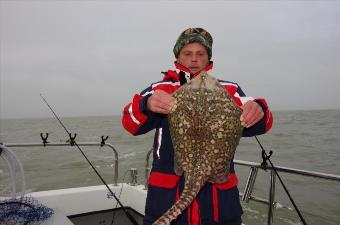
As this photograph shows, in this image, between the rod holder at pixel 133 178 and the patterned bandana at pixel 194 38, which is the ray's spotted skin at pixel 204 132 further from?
the rod holder at pixel 133 178

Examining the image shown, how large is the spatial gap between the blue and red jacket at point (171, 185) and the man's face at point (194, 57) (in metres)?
0.30

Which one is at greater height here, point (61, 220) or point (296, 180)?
point (61, 220)

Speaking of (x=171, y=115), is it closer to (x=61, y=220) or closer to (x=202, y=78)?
(x=202, y=78)

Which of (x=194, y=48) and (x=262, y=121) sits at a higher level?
(x=194, y=48)

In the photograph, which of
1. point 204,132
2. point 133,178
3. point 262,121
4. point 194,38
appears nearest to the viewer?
point 204,132

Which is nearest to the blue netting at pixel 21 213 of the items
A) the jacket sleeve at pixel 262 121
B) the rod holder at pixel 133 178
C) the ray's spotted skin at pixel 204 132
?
the rod holder at pixel 133 178

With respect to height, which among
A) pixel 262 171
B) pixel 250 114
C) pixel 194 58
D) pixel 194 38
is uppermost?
pixel 194 38

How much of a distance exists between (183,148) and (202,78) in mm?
511

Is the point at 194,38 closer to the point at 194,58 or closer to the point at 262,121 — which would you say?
the point at 194,58

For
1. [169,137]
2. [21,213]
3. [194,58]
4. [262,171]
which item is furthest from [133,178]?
[262,171]

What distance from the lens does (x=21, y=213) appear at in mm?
3533

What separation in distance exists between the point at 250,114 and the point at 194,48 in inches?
34.5

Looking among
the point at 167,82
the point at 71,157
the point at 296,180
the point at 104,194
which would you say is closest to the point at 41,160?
the point at 71,157

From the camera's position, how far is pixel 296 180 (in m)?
13.8
